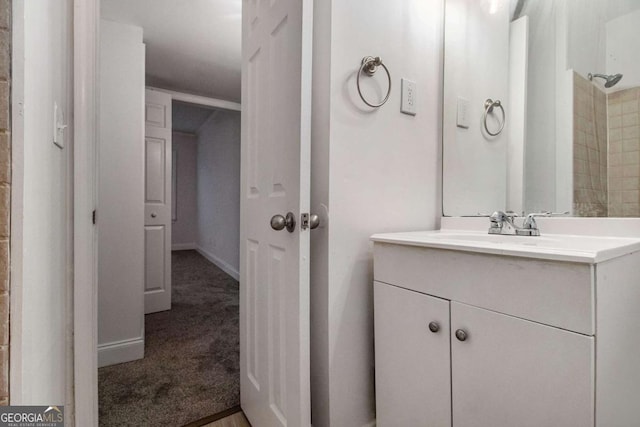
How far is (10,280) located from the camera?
1.74ft

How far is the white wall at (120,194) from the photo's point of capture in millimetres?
1856

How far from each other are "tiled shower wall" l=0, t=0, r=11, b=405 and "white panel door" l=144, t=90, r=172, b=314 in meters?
2.31

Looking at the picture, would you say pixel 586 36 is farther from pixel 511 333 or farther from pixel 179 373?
pixel 179 373

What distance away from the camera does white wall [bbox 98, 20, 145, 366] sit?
1.86m

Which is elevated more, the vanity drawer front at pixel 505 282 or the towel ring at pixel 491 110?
the towel ring at pixel 491 110

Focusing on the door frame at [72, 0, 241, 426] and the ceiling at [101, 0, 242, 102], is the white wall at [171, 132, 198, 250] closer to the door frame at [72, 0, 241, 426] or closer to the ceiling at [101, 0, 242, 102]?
the ceiling at [101, 0, 242, 102]

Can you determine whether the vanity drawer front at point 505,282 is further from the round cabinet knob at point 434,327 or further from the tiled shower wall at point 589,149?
the tiled shower wall at point 589,149

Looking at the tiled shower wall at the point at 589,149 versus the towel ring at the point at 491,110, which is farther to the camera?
the towel ring at the point at 491,110

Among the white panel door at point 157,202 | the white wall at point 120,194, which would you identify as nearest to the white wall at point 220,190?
the white panel door at point 157,202

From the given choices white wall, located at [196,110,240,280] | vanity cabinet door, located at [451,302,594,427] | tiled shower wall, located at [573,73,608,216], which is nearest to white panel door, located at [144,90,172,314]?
white wall, located at [196,110,240,280]

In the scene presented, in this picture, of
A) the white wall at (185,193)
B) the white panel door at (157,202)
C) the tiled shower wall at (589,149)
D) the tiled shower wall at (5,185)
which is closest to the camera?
the tiled shower wall at (5,185)

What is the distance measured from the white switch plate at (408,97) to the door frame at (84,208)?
3.48 ft

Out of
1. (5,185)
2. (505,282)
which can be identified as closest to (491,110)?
(505,282)

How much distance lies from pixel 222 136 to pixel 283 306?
3.96m
